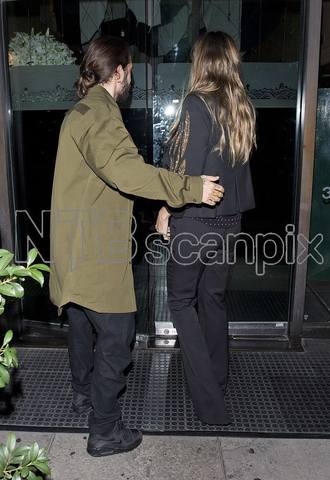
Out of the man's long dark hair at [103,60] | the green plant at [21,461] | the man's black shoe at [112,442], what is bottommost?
the man's black shoe at [112,442]

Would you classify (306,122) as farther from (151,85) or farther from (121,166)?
(121,166)

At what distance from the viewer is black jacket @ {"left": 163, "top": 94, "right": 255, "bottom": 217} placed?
8.75 feet

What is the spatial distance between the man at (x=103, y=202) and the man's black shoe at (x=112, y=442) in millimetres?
11

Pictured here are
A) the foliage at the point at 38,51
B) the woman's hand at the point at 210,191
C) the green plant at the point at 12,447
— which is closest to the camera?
the green plant at the point at 12,447

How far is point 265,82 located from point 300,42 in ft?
1.12

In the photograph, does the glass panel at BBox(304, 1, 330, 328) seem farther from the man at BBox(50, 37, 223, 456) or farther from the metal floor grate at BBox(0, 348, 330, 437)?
the man at BBox(50, 37, 223, 456)

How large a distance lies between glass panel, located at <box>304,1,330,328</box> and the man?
2.34 m

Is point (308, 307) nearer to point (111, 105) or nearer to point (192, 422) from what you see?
point (192, 422)

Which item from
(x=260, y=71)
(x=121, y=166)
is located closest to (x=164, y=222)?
(x=121, y=166)

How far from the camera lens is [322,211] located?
17.1 feet

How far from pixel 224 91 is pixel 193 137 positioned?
29cm

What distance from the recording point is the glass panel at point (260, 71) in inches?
147

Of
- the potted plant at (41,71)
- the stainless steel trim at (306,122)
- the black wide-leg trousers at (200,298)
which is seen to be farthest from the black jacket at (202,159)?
the potted plant at (41,71)

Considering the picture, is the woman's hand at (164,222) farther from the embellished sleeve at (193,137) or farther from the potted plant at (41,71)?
the potted plant at (41,71)
